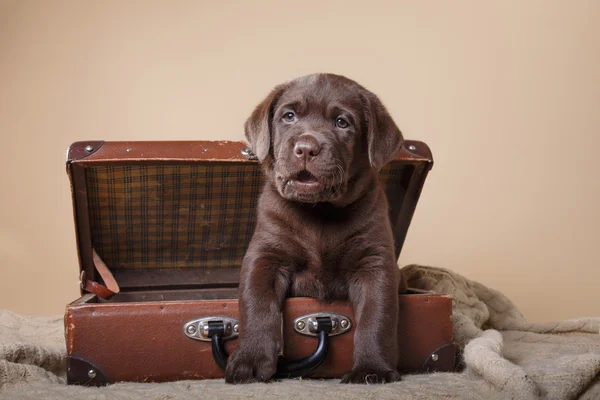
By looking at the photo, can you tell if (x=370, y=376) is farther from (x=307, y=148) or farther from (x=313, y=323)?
(x=307, y=148)

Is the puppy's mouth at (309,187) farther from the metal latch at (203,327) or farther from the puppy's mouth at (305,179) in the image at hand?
the metal latch at (203,327)

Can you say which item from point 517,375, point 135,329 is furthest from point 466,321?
point 135,329

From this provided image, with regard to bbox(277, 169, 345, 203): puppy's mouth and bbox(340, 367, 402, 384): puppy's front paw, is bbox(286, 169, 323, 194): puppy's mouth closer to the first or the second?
bbox(277, 169, 345, 203): puppy's mouth

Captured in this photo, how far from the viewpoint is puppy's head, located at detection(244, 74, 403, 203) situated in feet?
7.81

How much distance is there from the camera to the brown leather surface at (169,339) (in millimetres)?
2430

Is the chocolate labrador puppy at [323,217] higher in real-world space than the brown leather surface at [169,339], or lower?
higher

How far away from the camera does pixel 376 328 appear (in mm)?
2369

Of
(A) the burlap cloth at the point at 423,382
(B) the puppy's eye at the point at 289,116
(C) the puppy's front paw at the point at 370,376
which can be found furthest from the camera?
(B) the puppy's eye at the point at 289,116

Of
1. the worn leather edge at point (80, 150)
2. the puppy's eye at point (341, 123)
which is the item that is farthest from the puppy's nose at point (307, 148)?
the worn leather edge at point (80, 150)

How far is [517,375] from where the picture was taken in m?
2.12

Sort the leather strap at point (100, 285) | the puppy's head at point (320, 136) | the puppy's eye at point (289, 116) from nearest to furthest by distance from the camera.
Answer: the puppy's head at point (320, 136) → the puppy's eye at point (289, 116) → the leather strap at point (100, 285)

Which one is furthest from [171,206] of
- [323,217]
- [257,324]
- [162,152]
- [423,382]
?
[423,382]

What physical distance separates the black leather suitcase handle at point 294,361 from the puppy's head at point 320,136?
465 mm

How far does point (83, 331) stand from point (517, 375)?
146cm
